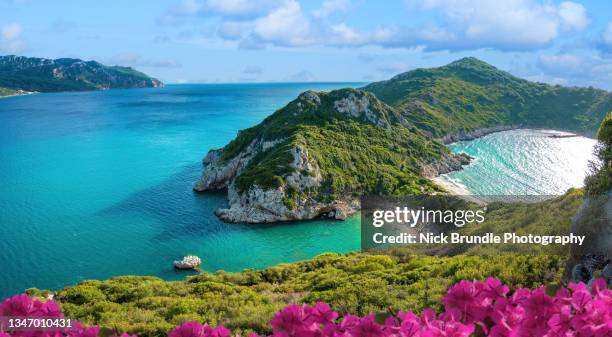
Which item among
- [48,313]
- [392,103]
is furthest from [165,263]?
[392,103]

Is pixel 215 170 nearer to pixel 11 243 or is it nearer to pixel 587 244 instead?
pixel 11 243

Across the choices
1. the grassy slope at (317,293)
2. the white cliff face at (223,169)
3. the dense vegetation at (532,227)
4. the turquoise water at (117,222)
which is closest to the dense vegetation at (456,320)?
the grassy slope at (317,293)

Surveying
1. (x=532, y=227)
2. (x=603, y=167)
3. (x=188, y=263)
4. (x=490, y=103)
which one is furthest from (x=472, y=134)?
(x=603, y=167)

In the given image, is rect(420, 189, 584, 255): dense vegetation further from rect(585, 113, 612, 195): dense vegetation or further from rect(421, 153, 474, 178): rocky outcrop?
rect(421, 153, 474, 178): rocky outcrop

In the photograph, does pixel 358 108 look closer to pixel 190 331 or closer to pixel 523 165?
pixel 523 165

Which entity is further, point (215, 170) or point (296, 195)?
point (215, 170)

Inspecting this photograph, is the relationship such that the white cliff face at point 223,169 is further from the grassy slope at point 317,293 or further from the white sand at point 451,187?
the grassy slope at point 317,293

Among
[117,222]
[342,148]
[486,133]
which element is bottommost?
[117,222]
